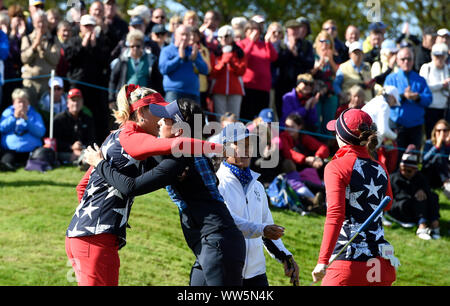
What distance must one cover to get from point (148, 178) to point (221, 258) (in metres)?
0.67

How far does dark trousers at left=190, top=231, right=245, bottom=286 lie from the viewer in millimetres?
4918

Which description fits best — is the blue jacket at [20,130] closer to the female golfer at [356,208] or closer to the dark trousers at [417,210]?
the dark trousers at [417,210]

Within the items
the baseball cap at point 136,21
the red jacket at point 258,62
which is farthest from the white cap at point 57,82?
the red jacket at point 258,62

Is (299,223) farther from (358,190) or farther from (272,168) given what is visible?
(358,190)

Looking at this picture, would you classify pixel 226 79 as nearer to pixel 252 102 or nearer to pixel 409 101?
pixel 252 102

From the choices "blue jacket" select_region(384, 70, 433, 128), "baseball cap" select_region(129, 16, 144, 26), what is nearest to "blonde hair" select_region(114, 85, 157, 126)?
"baseball cap" select_region(129, 16, 144, 26)

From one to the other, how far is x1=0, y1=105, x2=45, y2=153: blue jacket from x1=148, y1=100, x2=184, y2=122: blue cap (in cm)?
665

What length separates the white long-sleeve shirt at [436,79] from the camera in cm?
1264

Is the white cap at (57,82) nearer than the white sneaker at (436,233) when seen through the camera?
No

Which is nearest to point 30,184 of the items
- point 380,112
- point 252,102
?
point 252,102

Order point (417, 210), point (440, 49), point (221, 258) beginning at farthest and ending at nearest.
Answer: point (440, 49) < point (417, 210) < point (221, 258)

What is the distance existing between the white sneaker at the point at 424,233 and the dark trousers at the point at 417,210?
13 centimetres

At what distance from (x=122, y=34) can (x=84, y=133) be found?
6.06 feet

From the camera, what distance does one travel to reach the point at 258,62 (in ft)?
40.7
